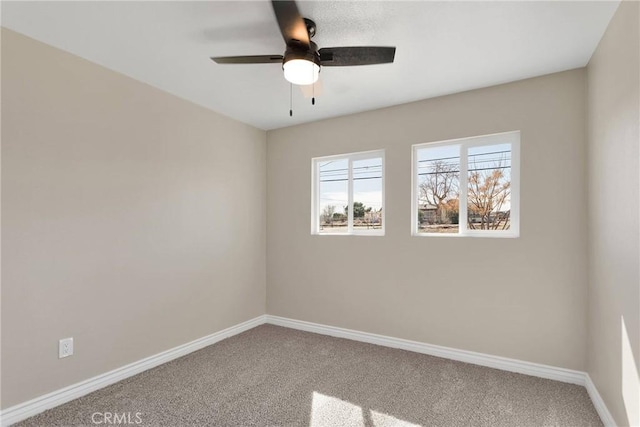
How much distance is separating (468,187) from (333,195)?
1468 millimetres

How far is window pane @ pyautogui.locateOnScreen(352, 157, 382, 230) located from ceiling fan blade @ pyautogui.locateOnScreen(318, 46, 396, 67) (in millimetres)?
A: 1684

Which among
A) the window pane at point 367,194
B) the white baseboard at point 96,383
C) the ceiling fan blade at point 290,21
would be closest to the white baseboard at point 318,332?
the white baseboard at point 96,383

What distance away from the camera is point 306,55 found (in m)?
1.78

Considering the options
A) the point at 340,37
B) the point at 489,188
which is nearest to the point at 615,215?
the point at 489,188

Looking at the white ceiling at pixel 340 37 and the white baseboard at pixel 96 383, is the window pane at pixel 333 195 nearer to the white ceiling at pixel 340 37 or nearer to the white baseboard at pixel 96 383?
the white ceiling at pixel 340 37

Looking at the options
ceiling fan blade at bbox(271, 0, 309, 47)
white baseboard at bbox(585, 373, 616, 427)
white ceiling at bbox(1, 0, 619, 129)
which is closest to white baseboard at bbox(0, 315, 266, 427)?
white ceiling at bbox(1, 0, 619, 129)

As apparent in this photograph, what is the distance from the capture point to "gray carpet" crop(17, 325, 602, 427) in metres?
2.09

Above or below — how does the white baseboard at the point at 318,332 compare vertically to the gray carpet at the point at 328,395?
above

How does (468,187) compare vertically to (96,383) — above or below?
above

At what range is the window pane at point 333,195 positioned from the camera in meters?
3.78

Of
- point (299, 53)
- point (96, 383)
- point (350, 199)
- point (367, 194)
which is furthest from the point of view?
point (350, 199)

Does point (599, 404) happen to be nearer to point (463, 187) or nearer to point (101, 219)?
point (463, 187)

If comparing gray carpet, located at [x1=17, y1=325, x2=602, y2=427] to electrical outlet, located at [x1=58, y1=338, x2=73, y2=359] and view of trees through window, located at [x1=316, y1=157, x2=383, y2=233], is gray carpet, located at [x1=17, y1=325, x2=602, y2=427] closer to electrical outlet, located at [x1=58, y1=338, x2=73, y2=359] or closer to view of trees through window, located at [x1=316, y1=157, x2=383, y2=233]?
electrical outlet, located at [x1=58, y1=338, x2=73, y2=359]

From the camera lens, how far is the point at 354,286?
11.6 ft
